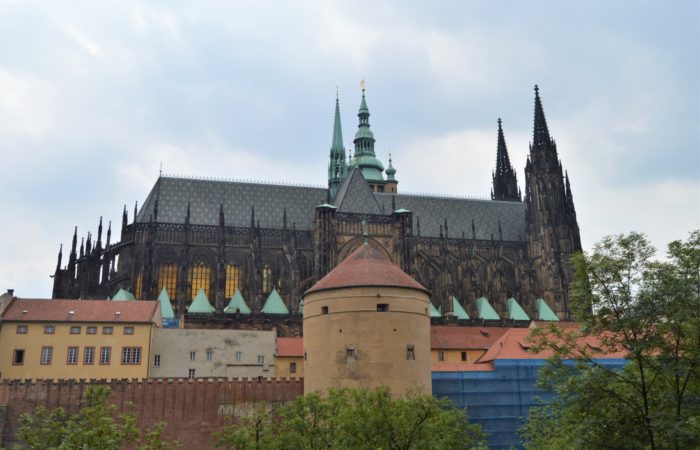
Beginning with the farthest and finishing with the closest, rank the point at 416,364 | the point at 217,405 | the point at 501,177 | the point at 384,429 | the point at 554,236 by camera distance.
Answer: 1. the point at 501,177
2. the point at 554,236
3. the point at 217,405
4. the point at 416,364
5. the point at 384,429

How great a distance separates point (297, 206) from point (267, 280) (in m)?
13.5

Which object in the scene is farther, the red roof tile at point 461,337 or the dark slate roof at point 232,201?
the dark slate roof at point 232,201

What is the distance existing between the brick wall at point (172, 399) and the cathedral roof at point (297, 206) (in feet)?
113

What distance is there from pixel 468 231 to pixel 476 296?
1373 cm

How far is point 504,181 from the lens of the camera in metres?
123

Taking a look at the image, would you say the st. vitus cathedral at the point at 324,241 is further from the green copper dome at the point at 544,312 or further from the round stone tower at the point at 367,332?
the round stone tower at the point at 367,332

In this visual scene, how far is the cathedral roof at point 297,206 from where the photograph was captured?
8369 cm

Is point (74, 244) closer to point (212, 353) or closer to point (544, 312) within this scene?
point (212, 353)

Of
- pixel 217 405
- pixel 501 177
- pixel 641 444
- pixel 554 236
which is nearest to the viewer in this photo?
pixel 641 444

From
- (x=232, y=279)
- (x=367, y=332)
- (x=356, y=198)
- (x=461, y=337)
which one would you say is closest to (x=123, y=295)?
(x=232, y=279)

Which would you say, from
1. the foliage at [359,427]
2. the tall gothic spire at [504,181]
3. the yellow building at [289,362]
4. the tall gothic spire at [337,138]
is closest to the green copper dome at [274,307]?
the yellow building at [289,362]

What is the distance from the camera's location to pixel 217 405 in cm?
4781

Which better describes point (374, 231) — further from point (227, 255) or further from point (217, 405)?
point (217, 405)

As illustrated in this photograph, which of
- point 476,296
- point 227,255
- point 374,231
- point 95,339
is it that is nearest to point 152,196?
point 227,255
